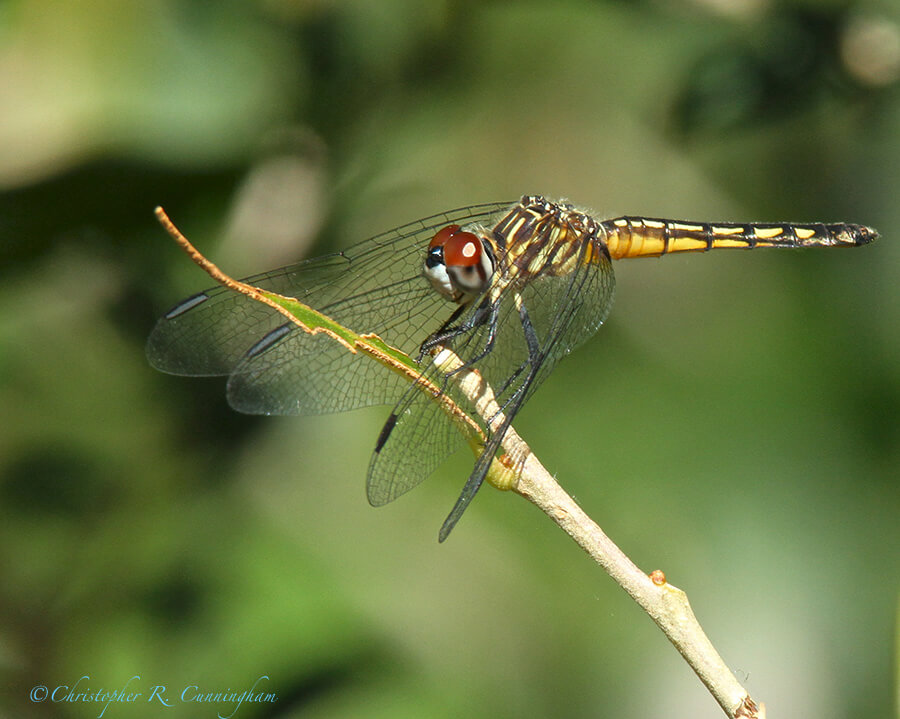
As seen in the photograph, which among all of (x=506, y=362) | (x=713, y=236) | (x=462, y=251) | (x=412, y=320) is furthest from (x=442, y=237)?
(x=713, y=236)

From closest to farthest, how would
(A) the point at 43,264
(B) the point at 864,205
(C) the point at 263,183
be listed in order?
(A) the point at 43,264
(C) the point at 263,183
(B) the point at 864,205

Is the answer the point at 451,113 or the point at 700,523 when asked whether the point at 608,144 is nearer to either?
the point at 451,113

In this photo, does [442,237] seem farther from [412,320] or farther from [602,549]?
[602,549]

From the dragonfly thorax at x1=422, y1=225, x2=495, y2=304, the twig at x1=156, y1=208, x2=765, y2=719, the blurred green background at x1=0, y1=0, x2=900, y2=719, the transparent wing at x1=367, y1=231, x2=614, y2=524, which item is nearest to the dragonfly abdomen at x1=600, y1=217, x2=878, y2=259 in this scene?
the blurred green background at x1=0, y1=0, x2=900, y2=719

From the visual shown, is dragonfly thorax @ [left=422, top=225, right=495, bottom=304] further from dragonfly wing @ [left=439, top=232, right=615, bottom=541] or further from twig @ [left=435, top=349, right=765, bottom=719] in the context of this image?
twig @ [left=435, top=349, right=765, bottom=719]

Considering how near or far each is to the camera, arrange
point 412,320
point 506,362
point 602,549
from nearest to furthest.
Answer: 1. point 602,549
2. point 506,362
3. point 412,320

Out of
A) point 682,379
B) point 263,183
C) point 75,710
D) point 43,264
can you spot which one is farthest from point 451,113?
point 75,710

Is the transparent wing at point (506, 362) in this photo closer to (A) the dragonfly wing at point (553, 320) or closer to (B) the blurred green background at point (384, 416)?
(A) the dragonfly wing at point (553, 320)
